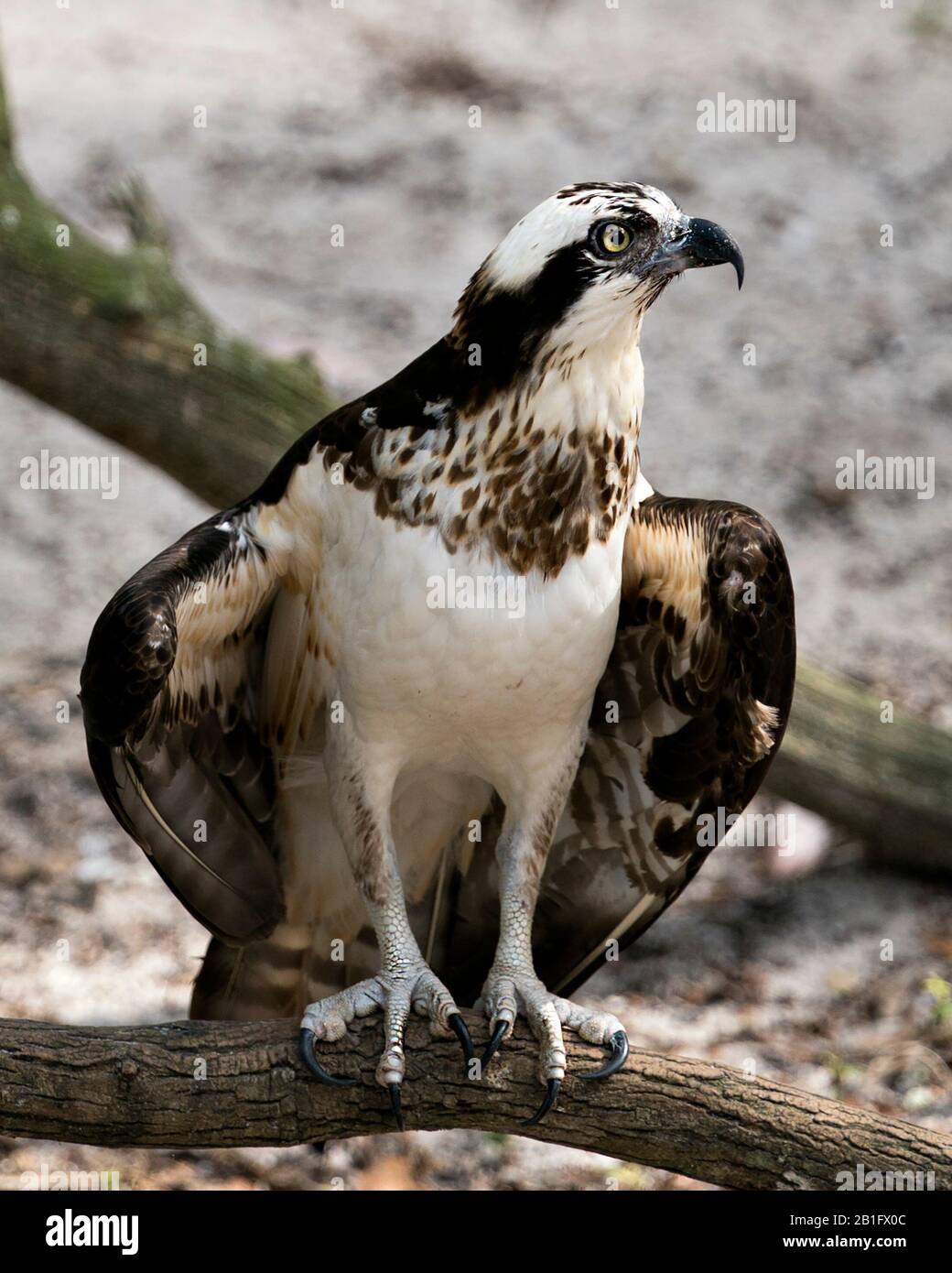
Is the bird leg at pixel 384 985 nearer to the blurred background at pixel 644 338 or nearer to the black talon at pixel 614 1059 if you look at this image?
the black talon at pixel 614 1059

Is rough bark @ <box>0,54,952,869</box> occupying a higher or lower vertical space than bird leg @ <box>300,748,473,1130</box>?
higher

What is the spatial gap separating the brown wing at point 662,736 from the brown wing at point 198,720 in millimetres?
683

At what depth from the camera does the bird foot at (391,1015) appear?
3.58 metres

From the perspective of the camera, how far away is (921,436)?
9148 millimetres

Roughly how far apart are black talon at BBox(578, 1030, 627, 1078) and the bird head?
5.20 feet

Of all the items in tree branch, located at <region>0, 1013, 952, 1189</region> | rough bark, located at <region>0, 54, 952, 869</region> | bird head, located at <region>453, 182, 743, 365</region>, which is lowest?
tree branch, located at <region>0, 1013, 952, 1189</region>

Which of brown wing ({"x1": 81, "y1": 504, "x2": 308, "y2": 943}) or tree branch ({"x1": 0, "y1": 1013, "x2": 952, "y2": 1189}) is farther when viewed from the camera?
tree branch ({"x1": 0, "y1": 1013, "x2": 952, "y2": 1189})

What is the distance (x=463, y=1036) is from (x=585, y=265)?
1773 mm

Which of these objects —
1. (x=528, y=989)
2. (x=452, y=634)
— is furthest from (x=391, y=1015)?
(x=452, y=634)

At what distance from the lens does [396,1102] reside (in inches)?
140

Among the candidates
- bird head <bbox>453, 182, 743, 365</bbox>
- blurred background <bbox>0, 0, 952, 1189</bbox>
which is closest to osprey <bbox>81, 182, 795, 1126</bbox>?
bird head <bbox>453, 182, 743, 365</bbox>

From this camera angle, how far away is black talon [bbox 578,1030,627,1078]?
11.8ft

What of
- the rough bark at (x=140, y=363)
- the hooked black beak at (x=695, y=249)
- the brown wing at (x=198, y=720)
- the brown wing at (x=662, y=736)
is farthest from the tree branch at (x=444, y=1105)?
the rough bark at (x=140, y=363)

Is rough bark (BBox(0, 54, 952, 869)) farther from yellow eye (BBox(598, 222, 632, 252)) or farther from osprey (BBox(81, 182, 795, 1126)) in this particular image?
yellow eye (BBox(598, 222, 632, 252))
